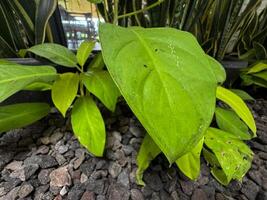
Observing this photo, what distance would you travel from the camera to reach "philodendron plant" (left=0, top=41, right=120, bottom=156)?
45 cm

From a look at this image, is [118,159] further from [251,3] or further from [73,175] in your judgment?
[251,3]

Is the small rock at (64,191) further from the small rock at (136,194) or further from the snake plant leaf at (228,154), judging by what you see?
the snake plant leaf at (228,154)

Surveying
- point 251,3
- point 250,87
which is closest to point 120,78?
point 251,3

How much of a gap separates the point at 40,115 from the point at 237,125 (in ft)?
1.75

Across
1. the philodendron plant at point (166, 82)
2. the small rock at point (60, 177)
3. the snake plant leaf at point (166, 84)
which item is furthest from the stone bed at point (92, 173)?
the snake plant leaf at point (166, 84)

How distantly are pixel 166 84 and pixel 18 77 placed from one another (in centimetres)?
31

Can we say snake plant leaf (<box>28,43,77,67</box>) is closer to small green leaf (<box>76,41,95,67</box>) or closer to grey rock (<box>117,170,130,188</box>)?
small green leaf (<box>76,41,95,67</box>)

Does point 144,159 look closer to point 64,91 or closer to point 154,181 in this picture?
point 154,181

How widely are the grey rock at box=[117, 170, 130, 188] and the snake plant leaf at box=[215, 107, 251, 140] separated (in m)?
0.29

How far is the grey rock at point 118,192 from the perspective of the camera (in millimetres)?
479

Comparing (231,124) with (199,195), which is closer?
(199,195)

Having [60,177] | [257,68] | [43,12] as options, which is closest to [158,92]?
[60,177]

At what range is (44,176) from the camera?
508 millimetres

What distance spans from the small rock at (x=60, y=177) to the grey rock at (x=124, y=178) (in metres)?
0.12
